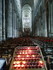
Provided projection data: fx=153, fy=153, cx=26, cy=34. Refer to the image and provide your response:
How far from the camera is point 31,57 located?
5254mm

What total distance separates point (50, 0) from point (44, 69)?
23832mm

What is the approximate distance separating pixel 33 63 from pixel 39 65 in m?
0.29

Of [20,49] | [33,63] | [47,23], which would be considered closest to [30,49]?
[20,49]

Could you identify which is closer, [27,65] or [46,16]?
[27,65]

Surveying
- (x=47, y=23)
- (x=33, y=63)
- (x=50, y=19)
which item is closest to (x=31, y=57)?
(x=33, y=63)

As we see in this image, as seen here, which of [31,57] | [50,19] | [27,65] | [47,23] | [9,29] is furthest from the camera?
[47,23]

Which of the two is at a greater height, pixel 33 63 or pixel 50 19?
pixel 50 19

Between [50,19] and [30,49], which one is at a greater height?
[50,19]

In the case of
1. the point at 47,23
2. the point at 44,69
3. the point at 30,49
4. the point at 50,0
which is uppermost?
the point at 50,0

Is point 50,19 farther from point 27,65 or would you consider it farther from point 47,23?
point 27,65

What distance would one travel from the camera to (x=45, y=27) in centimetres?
2972

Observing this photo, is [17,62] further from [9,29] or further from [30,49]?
[9,29]

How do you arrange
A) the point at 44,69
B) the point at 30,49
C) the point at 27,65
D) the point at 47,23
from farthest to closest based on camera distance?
the point at 47,23 → the point at 30,49 → the point at 27,65 → the point at 44,69

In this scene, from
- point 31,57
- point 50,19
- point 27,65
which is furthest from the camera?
point 50,19
